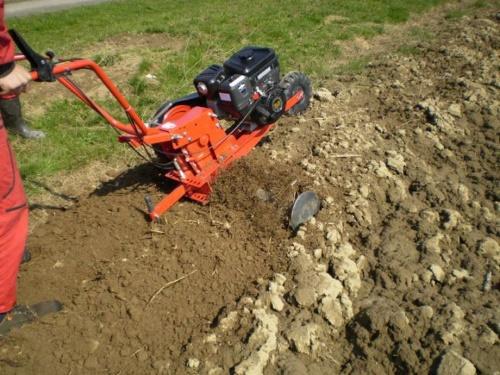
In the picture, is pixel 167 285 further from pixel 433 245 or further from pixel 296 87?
pixel 296 87

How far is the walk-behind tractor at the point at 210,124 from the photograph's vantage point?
12.0 ft

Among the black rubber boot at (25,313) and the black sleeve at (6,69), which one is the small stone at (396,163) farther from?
the black sleeve at (6,69)

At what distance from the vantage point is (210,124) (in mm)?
3922

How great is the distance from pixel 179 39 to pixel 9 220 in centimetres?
679

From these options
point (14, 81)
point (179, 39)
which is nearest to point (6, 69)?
point (14, 81)

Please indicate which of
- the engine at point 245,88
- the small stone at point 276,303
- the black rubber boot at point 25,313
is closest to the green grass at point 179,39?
the engine at point 245,88

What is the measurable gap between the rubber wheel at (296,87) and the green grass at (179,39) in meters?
1.56

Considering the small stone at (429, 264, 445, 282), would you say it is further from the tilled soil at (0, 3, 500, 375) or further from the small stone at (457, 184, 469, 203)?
the small stone at (457, 184, 469, 203)

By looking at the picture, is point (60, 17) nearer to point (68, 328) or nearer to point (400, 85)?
point (400, 85)

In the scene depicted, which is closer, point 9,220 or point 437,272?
point 9,220

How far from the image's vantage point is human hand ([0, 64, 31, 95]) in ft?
8.26

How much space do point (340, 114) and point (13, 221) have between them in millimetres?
3649

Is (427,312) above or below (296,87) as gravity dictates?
below

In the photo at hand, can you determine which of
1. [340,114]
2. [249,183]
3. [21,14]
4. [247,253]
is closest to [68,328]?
[247,253]
